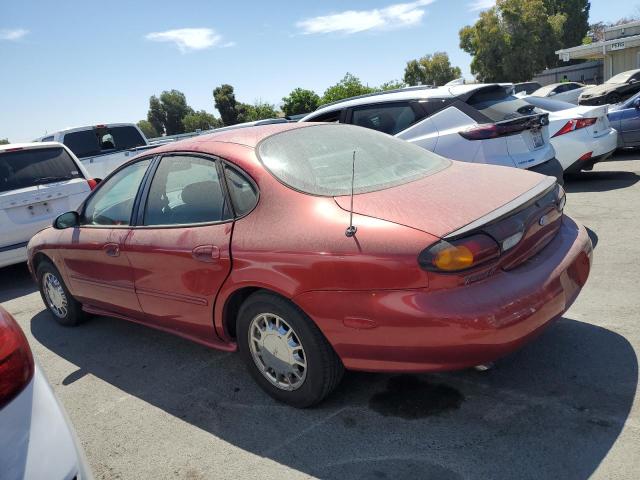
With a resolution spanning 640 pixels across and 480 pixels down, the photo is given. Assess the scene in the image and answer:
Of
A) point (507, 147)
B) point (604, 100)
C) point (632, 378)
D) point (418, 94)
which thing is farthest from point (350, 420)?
point (604, 100)

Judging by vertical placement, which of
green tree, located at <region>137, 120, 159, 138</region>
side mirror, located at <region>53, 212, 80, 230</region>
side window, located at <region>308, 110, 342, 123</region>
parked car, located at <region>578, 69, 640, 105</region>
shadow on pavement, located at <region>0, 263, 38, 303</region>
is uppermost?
green tree, located at <region>137, 120, 159, 138</region>

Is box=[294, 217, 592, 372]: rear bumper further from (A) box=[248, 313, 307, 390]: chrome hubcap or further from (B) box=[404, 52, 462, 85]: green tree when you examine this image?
(B) box=[404, 52, 462, 85]: green tree

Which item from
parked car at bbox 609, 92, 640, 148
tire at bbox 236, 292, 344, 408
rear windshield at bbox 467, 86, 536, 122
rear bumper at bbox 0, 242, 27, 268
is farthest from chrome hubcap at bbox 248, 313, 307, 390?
parked car at bbox 609, 92, 640, 148

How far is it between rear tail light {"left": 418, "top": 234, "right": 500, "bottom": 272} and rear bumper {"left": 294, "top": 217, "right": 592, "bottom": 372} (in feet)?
0.34

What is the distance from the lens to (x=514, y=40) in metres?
50.0

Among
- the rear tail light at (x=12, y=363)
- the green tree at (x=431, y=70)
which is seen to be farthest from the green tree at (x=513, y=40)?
the rear tail light at (x=12, y=363)

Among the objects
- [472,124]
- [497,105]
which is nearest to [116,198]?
[472,124]

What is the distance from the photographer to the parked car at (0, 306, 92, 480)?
1661 mm

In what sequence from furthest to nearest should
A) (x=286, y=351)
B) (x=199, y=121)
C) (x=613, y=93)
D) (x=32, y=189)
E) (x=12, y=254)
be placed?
(x=199, y=121)
(x=613, y=93)
(x=32, y=189)
(x=12, y=254)
(x=286, y=351)

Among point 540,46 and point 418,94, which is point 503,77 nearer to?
point 540,46

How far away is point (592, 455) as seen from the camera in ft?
7.72

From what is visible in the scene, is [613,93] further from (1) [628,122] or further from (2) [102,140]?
(2) [102,140]

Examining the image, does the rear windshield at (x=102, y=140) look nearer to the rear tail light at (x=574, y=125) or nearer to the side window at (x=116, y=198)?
the side window at (x=116, y=198)

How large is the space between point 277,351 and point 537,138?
156 inches
